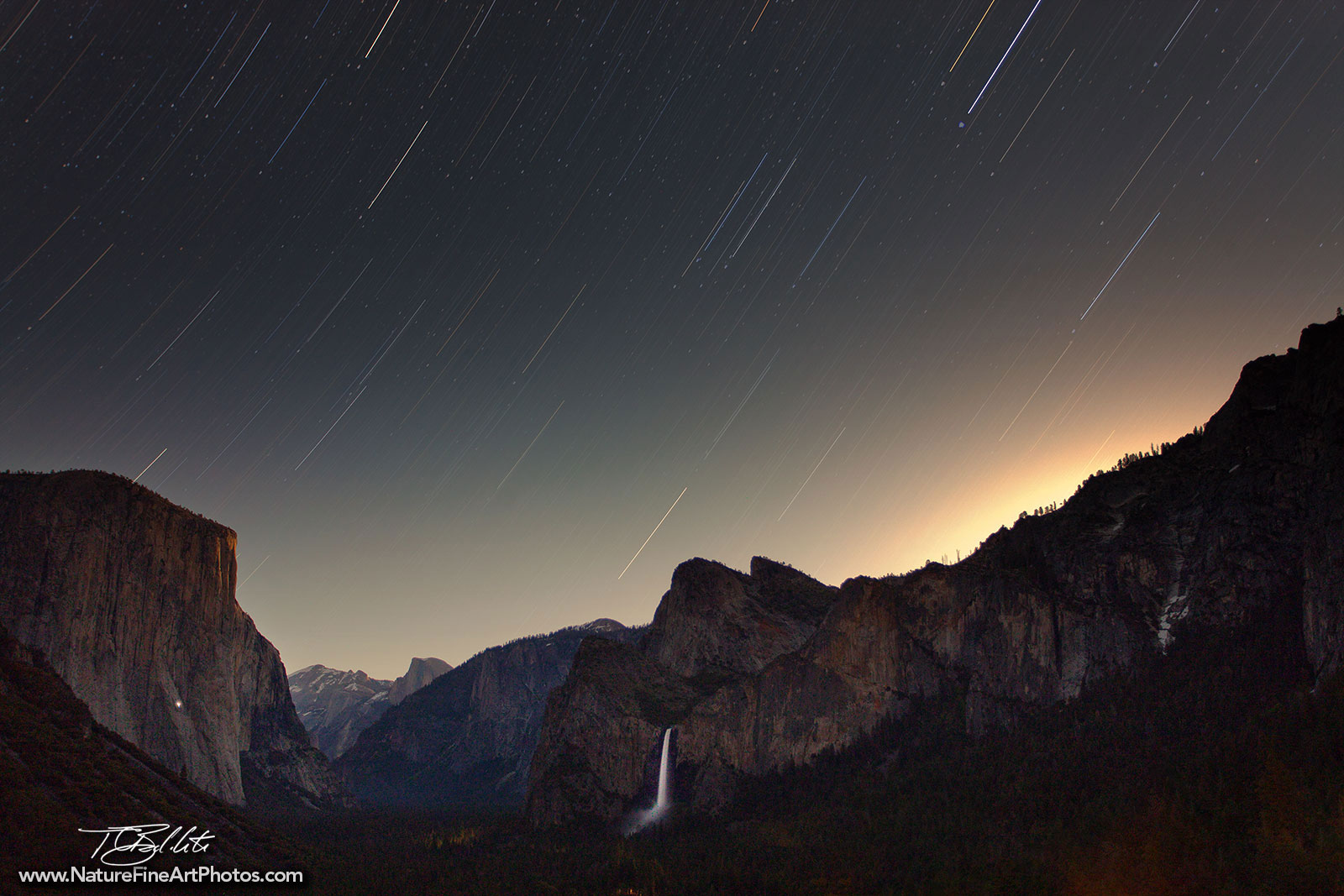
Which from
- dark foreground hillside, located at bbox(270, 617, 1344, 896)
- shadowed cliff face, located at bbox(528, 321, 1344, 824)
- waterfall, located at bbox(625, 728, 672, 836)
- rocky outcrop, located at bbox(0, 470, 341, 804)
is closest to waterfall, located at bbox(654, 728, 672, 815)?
waterfall, located at bbox(625, 728, 672, 836)

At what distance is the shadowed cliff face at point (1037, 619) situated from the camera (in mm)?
89375

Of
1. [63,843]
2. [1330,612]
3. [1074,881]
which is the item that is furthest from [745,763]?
[63,843]

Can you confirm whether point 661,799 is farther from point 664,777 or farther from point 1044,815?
point 1044,815

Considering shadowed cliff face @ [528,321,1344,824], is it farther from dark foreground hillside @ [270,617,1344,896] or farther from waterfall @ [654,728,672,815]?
dark foreground hillside @ [270,617,1344,896]

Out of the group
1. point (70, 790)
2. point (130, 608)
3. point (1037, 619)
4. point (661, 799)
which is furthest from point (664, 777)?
point (70, 790)

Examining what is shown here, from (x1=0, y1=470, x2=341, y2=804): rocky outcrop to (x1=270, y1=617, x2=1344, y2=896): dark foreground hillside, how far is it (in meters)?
38.6

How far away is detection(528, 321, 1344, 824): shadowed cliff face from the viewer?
89375mm

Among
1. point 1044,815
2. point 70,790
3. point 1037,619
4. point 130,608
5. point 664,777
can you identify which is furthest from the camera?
point 664,777

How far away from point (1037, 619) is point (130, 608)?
158 m

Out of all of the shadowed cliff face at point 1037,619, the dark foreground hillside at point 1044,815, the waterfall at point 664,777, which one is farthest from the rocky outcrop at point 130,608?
the waterfall at point 664,777

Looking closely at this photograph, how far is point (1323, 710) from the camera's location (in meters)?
72.2

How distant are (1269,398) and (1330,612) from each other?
27391 millimetres

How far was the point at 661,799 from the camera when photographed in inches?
6353

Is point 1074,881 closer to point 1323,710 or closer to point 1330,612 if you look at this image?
point 1323,710
